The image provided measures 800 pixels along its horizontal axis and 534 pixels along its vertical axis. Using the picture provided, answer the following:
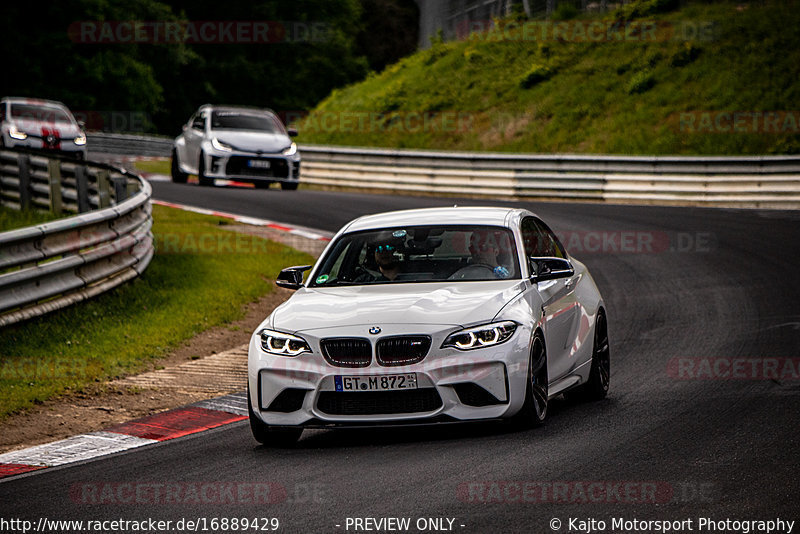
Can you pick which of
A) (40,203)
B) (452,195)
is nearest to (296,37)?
(452,195)

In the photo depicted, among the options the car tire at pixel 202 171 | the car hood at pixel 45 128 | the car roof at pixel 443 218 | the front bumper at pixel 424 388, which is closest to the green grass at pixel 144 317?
the front bumper at pixel 424 388

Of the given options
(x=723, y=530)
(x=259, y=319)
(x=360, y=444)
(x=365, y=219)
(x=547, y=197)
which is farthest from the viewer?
(x=547, y=197)

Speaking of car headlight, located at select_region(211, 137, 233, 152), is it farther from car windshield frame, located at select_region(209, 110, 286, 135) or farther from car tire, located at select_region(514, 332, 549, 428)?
car tire, located at select_region(514, 332, 549, 428)

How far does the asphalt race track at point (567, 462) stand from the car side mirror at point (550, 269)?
978 millimetres

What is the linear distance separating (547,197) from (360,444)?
19.5 metres

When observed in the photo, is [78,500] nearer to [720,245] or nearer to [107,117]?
[720,245]

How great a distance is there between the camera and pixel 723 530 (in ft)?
17.1

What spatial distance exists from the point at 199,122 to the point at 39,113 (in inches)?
297

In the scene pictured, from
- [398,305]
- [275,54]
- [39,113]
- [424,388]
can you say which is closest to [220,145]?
[39,113]

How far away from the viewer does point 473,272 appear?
8.34m

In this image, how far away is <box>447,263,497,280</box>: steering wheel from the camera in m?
8.28

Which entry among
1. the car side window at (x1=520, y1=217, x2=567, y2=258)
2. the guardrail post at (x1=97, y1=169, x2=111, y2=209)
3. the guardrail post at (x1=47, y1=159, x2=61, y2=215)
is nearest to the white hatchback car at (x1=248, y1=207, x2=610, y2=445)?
the car side window at (x1=520, y1=217, x2=567, y2=258)

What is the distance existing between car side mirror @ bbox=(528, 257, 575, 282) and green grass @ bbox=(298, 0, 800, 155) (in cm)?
2187

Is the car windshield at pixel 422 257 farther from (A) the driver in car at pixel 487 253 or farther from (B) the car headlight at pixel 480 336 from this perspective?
(B) the car headlight at pixel 480 336
